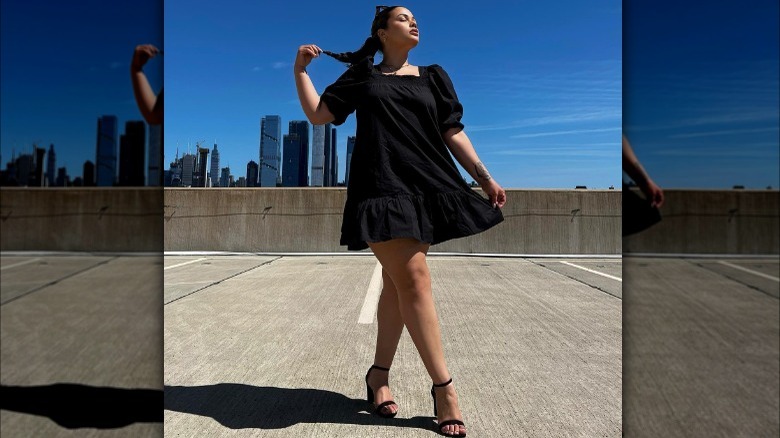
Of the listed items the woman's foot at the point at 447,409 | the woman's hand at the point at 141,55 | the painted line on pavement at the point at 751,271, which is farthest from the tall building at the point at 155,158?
the woman's foot at the point at 447,409

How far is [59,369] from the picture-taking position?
1.03 m

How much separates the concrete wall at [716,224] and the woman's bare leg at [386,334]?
1.38 m

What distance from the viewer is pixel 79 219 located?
105 centimetres

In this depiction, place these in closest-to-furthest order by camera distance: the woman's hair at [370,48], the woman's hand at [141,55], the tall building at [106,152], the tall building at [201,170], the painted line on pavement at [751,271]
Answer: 1. the painted line on pavement at [751,271]
2. the tall building at [106,152]
3. the woman's hand at [141,55]
4. the woman's hair at [370,48]
5. the tall building at [201,170]

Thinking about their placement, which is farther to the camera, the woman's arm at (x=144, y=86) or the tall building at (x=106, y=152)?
the woman's arm at (x=144, y=86)

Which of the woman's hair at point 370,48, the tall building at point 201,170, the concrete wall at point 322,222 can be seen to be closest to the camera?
the woman's hair at point 370,48

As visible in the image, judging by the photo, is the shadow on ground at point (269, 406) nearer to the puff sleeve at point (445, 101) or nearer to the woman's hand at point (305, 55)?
the puff sleeve at point (445, 101)

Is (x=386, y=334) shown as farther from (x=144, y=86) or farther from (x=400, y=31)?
(x=144, y=86)

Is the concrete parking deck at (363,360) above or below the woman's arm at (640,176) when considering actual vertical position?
below

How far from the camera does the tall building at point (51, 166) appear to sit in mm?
1003

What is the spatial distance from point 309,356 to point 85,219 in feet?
8.19

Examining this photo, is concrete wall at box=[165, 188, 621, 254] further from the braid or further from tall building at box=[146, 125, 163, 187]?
tall building at box=[146, 125, 163, 187]

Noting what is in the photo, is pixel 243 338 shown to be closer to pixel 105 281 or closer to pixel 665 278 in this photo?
pixel 105 281

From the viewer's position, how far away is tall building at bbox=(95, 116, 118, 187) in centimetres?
111
